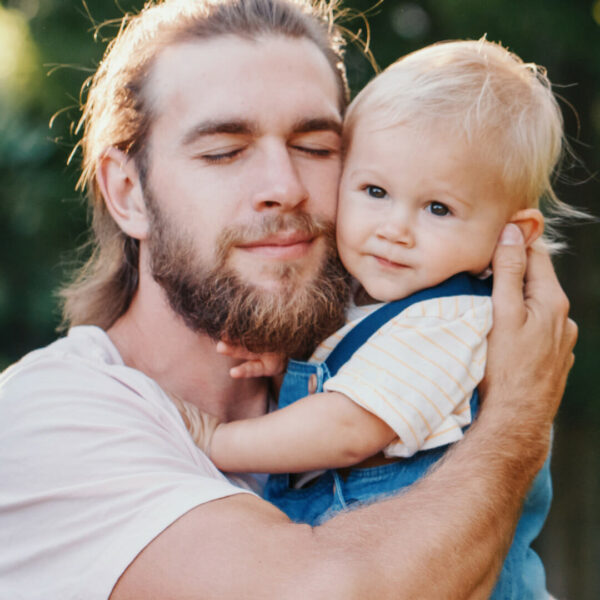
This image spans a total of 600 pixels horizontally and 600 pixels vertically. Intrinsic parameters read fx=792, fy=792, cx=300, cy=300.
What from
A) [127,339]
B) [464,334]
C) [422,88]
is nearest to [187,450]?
[127,339]

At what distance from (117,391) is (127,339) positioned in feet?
1.65

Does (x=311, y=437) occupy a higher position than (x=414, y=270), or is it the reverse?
(x=414, y=270)

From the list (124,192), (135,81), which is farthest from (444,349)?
(135,81)

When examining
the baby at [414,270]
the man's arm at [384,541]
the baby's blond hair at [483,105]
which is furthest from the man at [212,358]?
the baby's blond hair at [483,105]

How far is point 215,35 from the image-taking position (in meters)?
2.46

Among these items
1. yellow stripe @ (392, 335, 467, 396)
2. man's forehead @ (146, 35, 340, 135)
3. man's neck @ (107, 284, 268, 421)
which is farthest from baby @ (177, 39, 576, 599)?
man's neck @ (107, 284, 268, 421)

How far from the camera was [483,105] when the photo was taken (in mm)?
2037

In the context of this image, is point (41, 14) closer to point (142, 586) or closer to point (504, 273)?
point (504, 273)

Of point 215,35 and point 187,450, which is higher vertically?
point 215,35

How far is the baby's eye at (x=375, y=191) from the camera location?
7.00 feet

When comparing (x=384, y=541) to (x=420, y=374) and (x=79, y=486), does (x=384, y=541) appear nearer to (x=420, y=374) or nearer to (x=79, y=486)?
(x=420, y=374)

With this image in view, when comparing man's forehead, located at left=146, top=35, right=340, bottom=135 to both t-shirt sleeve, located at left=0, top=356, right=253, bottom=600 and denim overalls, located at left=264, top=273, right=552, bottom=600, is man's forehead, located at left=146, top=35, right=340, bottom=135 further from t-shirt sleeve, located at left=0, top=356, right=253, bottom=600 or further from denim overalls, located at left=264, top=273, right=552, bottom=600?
t-shirt sleeve, located at left=0, top=356, right=253, bottom=600

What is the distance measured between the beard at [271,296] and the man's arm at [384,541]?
1.60 ft

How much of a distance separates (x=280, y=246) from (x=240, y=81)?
51 cm
